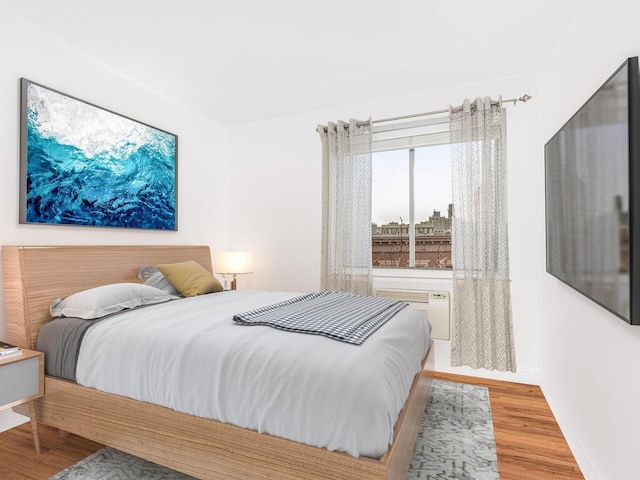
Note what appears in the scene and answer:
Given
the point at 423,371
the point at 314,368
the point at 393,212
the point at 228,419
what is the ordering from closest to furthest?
the point at 314,368, the point at 228,419, the point at 423,371, the point at 393,212

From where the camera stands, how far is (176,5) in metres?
2.25

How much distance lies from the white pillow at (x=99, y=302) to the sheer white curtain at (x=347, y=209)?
1813 mm

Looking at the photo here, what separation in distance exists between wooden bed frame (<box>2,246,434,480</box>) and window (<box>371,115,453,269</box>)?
4.17ft

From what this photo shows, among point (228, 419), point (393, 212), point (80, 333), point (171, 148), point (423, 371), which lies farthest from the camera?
point (393, 212)

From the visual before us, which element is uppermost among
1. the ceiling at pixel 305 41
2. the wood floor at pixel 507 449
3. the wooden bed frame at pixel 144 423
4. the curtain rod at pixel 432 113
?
the ceiling at pixel 305 41

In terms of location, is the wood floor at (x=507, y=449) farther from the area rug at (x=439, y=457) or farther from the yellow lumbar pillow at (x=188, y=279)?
the yellow lumbar pillow at (x=188, y=279)

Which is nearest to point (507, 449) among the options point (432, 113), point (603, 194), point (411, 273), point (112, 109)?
point (603, 194)

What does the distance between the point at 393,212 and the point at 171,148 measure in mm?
2414

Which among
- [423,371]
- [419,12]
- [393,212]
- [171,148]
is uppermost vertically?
[419,12]

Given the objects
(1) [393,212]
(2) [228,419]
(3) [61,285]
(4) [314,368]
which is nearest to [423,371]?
(4) [314,368]

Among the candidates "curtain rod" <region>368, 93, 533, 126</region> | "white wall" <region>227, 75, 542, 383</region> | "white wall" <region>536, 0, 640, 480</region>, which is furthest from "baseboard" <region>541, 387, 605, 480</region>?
"curtain rod" <region>368, 93, 533, 126</region>

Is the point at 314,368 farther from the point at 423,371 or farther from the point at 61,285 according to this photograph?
the point at 61,285

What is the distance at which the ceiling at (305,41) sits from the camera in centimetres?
228

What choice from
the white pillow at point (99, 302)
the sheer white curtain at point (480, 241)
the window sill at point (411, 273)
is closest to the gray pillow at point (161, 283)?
the white pillow at point (99, 302)
